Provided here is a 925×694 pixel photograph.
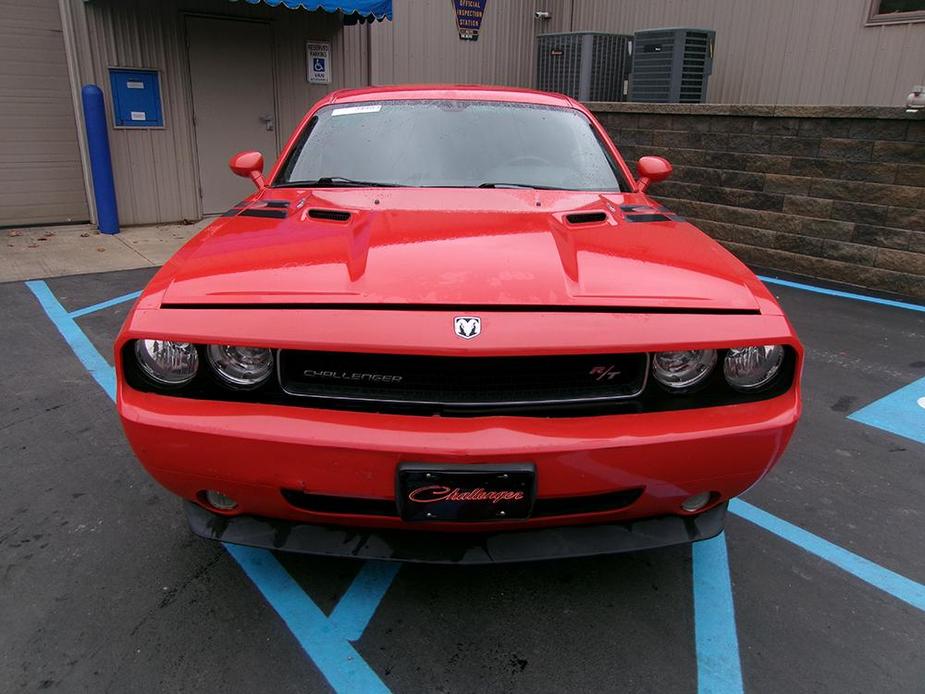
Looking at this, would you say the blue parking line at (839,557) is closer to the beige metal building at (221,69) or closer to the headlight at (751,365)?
the headlight at (751,365)

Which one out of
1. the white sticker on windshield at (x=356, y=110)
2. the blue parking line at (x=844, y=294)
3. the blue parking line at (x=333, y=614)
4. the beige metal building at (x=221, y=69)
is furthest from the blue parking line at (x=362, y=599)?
the beige metal building at (x=221, y=69)

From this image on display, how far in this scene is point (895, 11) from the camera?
808 cm

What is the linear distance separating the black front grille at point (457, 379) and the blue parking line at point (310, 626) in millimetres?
809

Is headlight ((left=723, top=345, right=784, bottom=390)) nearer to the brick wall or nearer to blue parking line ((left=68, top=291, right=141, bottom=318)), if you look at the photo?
blue parking line ((left=68, top=291, right=141, bottom=318))

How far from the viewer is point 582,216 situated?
2664mm

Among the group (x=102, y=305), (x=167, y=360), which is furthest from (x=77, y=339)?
(x=167, y=360)

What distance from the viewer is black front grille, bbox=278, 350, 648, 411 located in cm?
191

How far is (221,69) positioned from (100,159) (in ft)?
6.84

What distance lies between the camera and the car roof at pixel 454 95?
355cm

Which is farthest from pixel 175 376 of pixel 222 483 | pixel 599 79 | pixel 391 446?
pixel 599 79

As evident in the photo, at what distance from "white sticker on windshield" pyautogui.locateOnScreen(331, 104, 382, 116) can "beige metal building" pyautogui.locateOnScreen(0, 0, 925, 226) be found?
20.4 ft

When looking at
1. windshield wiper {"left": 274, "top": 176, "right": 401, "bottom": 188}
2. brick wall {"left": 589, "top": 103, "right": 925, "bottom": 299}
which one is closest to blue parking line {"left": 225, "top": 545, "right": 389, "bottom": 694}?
windshield wiper {"left": 274, "top": 176, "right": 401, "bottom": 188}

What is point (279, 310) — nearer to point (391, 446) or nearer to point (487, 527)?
point (391, 446)

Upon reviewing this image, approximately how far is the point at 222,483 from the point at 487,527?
76 cm
